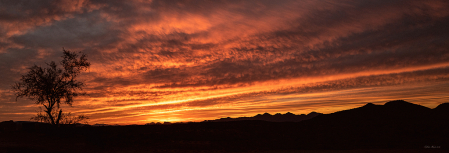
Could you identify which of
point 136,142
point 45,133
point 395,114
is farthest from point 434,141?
point 45,133

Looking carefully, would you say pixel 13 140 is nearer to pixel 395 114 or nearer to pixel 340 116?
pixel 340 116

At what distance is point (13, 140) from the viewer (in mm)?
29562

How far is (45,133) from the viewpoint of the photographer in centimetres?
3506

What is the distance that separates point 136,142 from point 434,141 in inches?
1696

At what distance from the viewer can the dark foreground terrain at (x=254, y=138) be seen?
3123 centimetres

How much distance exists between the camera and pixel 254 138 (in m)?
40.3

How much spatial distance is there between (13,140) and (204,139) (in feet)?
77.8

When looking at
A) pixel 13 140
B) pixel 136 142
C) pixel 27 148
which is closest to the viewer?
pixel 27 148

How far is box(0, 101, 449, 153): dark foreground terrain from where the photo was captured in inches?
1230

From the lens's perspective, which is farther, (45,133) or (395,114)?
(395,114)

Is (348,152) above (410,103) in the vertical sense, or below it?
below

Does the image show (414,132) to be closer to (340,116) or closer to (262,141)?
(340,116)

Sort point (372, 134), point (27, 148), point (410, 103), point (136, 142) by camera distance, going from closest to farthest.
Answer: point (27, 148) → point (136, 142) → point (372, 134) → point (410, 103)

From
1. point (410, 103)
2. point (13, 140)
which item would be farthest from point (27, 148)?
point (410, 103)
